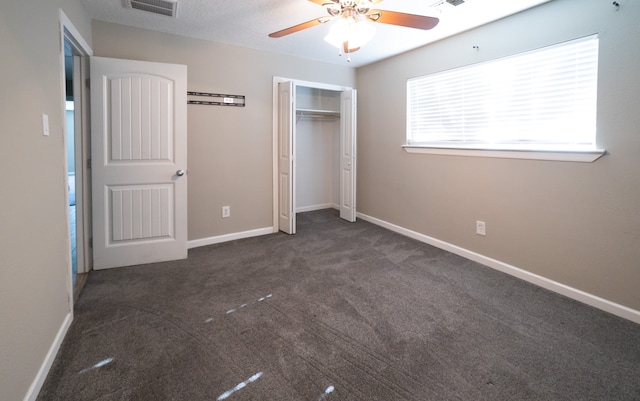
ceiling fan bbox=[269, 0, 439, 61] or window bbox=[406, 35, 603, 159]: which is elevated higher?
ceiling fan bbox=[269, 0, 439, 61]

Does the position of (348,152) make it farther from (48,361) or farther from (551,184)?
(48,361)

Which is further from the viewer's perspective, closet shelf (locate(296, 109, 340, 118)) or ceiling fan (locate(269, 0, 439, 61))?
closet shelf (locate(296, 109, 340, 118))

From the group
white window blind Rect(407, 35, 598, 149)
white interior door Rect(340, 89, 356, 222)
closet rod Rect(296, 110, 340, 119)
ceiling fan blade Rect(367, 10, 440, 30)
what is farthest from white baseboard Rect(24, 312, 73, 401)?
closet rod Rect(296, 110, 340, 119)

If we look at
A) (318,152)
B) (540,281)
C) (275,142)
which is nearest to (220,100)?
(275,142)

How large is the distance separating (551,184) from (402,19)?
6.14 ft

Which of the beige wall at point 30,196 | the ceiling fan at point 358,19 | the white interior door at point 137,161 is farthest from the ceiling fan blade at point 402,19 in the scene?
the white interior door at point 137,161

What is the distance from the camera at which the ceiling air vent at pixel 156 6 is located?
2824mm

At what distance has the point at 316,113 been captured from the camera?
5441mm

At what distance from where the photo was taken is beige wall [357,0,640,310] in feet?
7.79

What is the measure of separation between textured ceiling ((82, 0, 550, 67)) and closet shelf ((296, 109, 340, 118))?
A: 1145 millimetres

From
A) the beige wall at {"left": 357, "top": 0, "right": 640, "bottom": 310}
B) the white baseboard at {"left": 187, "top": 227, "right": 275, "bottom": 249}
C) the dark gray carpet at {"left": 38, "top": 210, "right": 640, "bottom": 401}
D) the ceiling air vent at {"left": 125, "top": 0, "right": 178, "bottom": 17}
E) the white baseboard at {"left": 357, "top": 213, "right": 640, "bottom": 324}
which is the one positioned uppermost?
the ceiling air vent at {"left": 125, "top": 0, "right": 178, "bottom": 17}

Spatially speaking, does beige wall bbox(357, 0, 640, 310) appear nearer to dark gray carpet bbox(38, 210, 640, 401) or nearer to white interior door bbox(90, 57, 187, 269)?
dark gray carpet bbox(38, 210, 640, 401)

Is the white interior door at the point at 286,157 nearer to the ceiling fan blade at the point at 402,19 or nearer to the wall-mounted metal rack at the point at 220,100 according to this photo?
the wall-mounted metal rack at the point at 220,100

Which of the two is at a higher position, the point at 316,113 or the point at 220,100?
the point at 316,113
